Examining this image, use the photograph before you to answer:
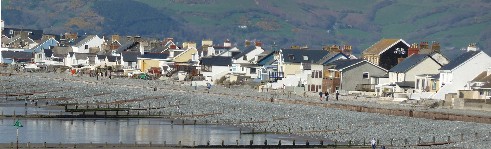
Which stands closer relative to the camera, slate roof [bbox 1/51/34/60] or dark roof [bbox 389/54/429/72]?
dark roof [bbox 389/54/429/72]

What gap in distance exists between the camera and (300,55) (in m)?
83.2

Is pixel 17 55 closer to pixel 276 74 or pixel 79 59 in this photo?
pixel 79 59

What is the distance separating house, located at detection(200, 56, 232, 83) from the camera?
8681 cm

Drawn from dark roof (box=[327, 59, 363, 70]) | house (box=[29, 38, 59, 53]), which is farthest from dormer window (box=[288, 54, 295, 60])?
house (box=[29, 38, 59, 53])

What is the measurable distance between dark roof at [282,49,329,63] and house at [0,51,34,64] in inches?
1706

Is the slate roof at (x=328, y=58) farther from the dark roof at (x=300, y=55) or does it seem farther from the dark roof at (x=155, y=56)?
the dark roof at (x=155, y=56)

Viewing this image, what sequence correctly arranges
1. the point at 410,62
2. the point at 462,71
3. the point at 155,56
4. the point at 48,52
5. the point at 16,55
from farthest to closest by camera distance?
the point at 16,55
the point at 48,52
the point at 155,56
the point at 410,62
the point at 462,71

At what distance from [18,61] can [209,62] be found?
36.1 m

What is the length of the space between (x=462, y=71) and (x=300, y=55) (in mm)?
21928

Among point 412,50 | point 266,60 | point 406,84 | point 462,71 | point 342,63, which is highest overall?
point 412,50

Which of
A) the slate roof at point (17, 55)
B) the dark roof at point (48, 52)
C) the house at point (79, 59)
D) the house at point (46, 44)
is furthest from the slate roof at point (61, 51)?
the house at point (79, 59)

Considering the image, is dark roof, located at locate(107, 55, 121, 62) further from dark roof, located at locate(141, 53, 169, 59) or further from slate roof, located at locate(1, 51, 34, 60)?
slate roof, located at locate(1, 51, 34, 60)

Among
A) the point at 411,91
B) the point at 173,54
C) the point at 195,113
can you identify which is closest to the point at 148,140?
the point at 195,113

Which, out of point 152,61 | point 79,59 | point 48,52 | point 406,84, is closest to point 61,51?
point 48,52
